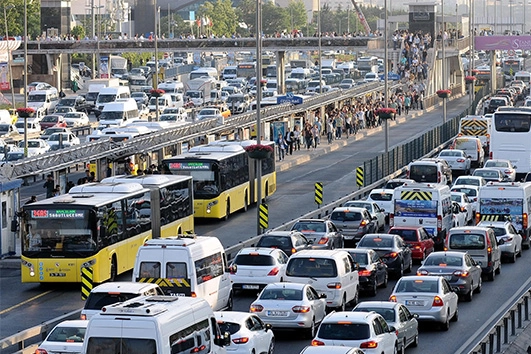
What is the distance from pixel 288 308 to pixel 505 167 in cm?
3087

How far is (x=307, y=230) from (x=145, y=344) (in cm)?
2016

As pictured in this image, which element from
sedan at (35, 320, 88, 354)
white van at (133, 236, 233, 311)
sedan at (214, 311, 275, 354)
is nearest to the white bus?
white van at (133, 236, 233, 311)

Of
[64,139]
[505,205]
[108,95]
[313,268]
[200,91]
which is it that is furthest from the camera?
[200,91]

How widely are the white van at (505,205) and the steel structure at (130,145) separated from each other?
13.0 meters

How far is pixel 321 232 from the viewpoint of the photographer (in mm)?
40156

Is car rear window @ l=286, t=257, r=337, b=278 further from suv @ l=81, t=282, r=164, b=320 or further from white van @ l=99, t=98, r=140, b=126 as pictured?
white van @ l=99, t=98, r=140, b=126

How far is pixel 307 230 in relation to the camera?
40.3m

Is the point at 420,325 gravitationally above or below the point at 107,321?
below

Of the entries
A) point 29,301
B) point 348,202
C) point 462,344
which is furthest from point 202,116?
point 462,344

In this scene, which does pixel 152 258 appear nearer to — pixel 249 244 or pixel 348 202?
pixel 249 244

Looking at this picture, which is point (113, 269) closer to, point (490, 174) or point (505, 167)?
point (490, 174)

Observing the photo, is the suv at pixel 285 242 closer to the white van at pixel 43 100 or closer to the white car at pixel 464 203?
the white car at pixel 464 203

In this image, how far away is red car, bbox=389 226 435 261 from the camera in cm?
3984

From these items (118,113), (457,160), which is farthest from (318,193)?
(118,113)
